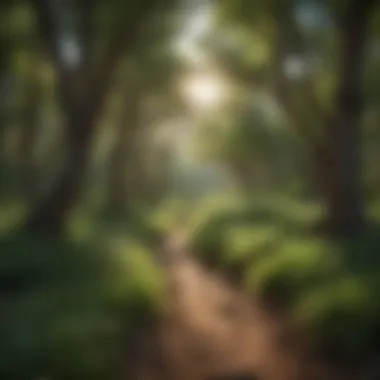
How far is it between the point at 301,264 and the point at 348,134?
289 cm

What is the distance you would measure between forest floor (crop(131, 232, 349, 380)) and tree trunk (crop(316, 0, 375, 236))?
7.29ft

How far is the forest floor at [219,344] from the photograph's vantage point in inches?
230

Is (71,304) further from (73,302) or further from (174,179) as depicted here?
(174,179)

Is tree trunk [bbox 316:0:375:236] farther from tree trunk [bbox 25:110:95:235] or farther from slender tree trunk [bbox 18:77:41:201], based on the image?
slender tree trunk [bbox 18:77:41:201]

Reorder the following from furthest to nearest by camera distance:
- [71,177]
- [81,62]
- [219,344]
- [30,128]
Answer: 1. [30,128]
2. [81,62]
3. [71,177]
4. [219,344]

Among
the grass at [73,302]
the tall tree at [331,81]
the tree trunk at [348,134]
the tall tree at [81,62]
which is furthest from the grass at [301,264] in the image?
the tall tree at [81,62]

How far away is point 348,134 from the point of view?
10148 millimetres

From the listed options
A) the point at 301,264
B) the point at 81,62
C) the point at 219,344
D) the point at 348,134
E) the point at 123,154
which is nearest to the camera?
the point at 219,344

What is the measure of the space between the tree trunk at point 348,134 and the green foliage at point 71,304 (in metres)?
3.22

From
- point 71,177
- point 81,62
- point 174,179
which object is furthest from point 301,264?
point 174,179

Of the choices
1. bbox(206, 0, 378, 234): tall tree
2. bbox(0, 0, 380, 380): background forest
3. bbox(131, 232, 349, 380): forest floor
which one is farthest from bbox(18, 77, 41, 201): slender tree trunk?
bbox(131, 232, 349, 380): forest floor

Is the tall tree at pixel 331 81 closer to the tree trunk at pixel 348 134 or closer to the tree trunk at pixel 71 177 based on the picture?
the tree trunk at pixel 348 134

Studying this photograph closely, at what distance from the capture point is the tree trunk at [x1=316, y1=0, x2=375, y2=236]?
32.0 feet

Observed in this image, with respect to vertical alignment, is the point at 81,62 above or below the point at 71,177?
above
